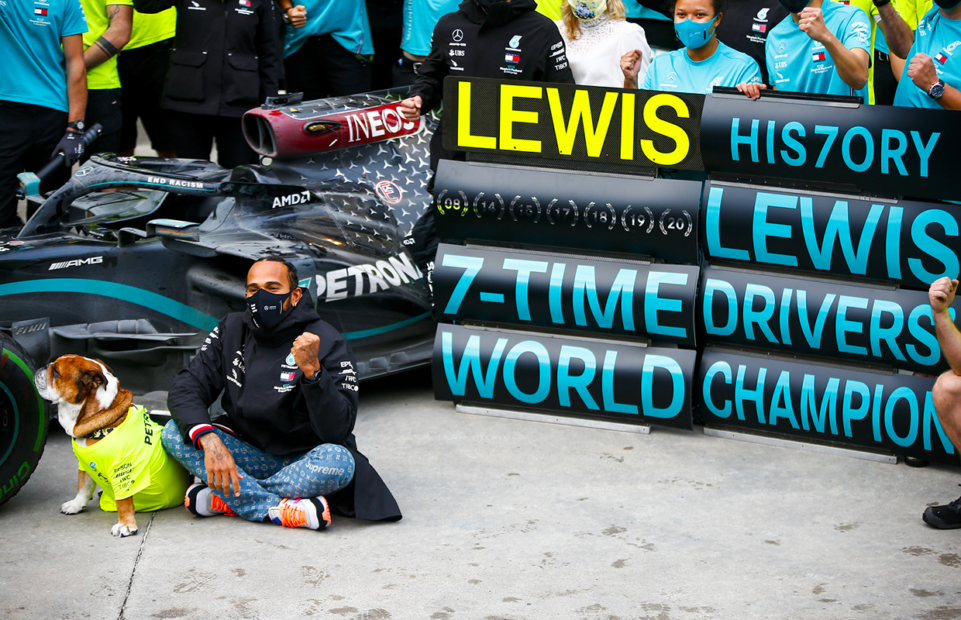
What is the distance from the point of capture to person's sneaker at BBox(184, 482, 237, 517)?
4.29 meters

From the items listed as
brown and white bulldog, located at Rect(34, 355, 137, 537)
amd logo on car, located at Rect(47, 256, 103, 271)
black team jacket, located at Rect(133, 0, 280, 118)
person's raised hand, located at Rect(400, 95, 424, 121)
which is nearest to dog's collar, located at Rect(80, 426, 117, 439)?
brown and white bulldog, located at Rect(34, 355, 137, 537)

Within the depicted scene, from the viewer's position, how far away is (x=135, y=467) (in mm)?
4195

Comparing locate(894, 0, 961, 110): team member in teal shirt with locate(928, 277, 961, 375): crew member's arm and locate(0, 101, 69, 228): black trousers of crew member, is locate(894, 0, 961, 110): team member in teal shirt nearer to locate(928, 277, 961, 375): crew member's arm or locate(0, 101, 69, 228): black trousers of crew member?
locate(928, 277, 961, 375): crew member's arm

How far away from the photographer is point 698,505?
4.49 m

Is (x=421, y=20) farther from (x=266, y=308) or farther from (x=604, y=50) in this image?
(x=266, y=308)

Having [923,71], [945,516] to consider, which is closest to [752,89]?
[923,71]

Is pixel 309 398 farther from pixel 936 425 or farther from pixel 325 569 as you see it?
pixel 936 425

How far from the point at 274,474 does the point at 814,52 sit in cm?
331

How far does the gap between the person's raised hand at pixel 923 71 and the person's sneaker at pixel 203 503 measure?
11.6 ft

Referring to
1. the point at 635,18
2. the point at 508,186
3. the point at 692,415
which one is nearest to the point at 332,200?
the point at 508,186

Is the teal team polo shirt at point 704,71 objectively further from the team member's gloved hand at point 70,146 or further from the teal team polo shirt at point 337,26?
the team member's gloved hand at point 70,146

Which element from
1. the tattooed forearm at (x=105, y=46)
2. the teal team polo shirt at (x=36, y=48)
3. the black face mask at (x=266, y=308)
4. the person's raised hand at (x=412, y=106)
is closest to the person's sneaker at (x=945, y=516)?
the black face mask at (x=266, y=308)

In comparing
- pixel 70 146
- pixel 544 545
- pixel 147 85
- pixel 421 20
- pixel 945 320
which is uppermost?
pixel 421 20

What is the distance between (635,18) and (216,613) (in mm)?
5774
